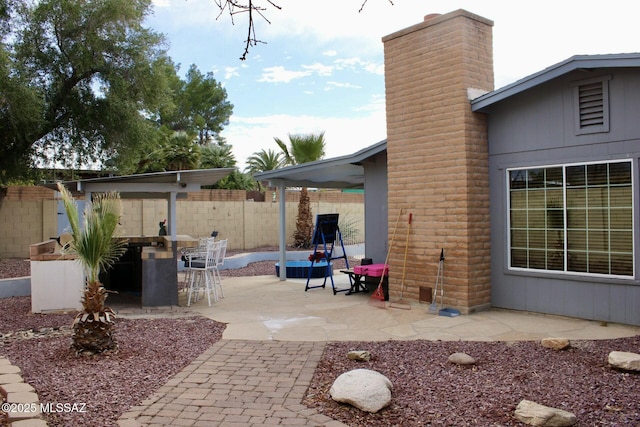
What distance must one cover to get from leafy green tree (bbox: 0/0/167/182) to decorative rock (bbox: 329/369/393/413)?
33.6ft

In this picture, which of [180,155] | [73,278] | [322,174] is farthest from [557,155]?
[180,155]

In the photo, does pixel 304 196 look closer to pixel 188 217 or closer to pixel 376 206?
pixel 188 217

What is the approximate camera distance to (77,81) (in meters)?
12.9

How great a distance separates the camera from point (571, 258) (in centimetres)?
683

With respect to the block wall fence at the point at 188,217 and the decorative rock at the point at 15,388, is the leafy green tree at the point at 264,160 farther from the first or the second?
the decorative rock at the point at 15,388

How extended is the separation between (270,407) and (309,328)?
2.71 metres

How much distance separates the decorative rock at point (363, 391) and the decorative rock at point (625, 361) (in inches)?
80.9

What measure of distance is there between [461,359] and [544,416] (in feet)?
4.66

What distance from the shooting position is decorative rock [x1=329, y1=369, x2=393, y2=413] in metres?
3.93

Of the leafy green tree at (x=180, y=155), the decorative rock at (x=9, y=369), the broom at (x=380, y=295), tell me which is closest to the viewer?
the decorative rock at (x=9, y=369)

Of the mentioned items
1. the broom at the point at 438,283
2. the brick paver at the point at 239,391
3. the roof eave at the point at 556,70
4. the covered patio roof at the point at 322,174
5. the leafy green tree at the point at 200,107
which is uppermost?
the leafy green tree at the point at 200,107

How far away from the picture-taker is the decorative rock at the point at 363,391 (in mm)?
3934

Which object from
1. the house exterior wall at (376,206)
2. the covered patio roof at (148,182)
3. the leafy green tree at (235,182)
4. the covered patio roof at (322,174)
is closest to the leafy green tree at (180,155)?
the leafy green tree at (235,182)

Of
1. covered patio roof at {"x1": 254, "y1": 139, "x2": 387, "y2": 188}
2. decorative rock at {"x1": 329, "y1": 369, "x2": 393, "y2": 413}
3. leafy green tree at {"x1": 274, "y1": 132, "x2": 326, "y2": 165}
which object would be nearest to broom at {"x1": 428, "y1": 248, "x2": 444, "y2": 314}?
covered patio roof at {"x1": 254, "y1": 139, "x2": 387, "y2": 188}
